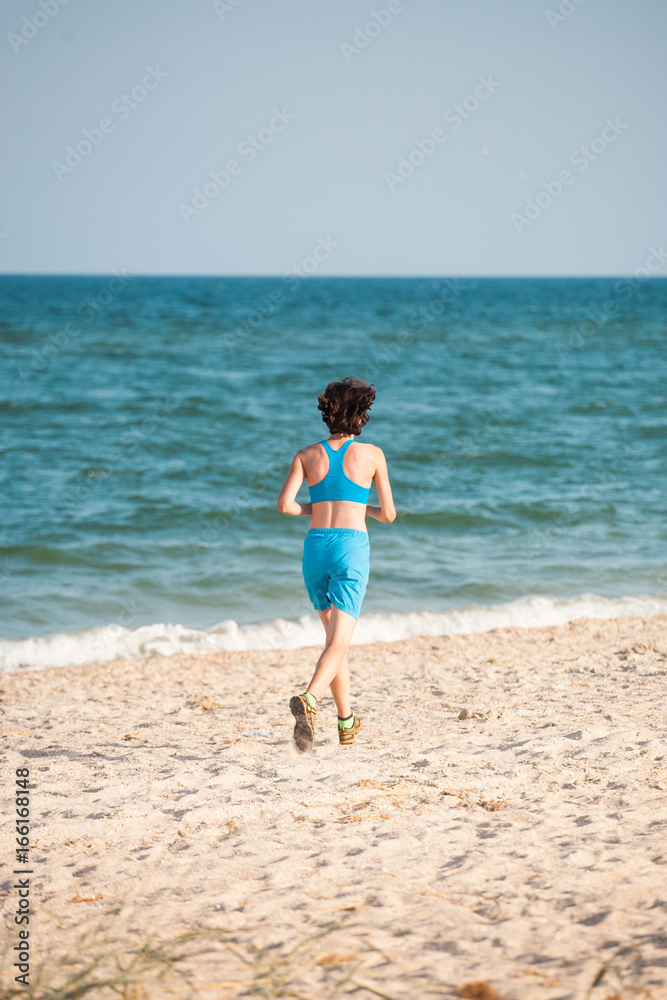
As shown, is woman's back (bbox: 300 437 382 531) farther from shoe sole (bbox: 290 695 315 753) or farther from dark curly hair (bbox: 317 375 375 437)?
shoe sole (bbox: 290 695 315 753)

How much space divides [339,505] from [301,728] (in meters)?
1.08

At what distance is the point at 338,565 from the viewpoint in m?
3.90

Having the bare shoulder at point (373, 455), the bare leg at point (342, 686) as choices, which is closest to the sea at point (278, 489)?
the bare leg at point (342, 686)

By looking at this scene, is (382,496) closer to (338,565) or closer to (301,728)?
(338,565)

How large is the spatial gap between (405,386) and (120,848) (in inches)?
676

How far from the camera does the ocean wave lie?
23.2 ft

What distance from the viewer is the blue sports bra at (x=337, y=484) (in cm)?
388

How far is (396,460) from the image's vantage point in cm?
1384

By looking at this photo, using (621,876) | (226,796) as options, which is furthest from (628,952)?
(226,796)

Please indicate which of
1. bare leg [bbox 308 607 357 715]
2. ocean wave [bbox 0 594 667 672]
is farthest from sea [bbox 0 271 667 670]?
bare leg [bbox 308 607 357 715]

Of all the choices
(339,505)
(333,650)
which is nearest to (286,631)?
(333,650)

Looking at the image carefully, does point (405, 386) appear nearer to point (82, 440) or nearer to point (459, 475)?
point (459, 475)

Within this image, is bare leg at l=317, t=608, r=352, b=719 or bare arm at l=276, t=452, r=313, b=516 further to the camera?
bare leg at l=317, t=608, r=352, b=719

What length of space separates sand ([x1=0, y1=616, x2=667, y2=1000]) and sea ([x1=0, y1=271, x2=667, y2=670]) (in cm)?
232
